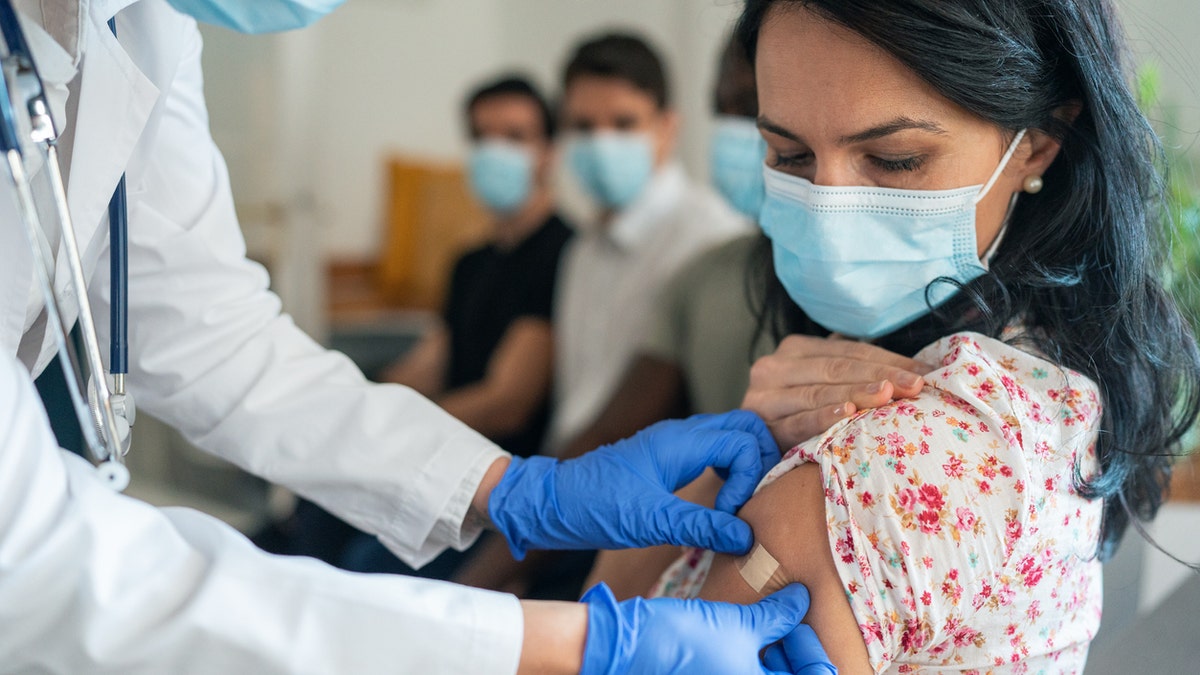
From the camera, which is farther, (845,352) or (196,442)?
(196,442)

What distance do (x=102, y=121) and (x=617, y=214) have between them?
5.82ft

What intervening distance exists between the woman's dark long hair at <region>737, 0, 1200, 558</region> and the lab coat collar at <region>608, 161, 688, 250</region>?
1.54m

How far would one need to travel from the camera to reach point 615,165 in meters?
2.64

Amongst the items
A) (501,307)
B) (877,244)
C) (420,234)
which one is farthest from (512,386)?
(420,234)

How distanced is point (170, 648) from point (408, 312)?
3761 mm

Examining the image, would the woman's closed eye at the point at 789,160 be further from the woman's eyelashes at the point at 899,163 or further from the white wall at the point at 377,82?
the white wall at the point at 377,82

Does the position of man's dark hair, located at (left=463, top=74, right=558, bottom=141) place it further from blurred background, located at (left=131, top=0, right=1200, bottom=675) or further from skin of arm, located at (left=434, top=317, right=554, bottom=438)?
skin of arm, located at (left=434, top=317, right=554, bottom=438)

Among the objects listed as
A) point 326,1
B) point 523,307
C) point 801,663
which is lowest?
point 523,307

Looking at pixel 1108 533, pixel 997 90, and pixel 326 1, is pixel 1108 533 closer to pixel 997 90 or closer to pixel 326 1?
pixel 997 90

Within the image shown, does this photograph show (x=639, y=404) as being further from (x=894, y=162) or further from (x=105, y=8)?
(x=105, y=8)

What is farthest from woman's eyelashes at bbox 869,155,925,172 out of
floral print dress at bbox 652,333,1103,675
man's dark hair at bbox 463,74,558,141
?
man's dark hair at bbox 463,74,558,141

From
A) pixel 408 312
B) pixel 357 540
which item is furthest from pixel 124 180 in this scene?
pixel 408 312

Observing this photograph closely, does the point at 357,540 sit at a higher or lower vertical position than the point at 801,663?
lower

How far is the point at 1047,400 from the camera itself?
0.96 m
